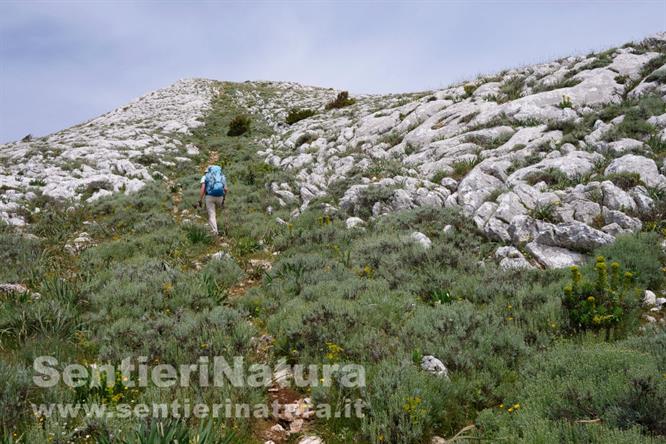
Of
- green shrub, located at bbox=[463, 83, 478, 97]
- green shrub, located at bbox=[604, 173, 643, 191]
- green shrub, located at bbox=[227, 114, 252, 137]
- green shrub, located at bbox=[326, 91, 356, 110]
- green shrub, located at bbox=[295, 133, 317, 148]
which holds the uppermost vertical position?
green shrub, located at bbox=[326, 91, 356, 110]

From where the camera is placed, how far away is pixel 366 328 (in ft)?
19.0

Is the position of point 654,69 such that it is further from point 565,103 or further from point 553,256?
point 553,256

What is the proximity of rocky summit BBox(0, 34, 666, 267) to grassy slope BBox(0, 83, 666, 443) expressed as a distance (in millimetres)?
1059

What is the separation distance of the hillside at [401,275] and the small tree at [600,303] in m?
0.03

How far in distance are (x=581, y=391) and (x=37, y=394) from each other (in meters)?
5.87

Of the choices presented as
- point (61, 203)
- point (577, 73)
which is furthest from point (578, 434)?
point (577, 73)

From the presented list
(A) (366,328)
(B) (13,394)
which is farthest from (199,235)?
(B) (13,394)

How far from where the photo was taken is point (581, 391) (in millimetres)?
3988

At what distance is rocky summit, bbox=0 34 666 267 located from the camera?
27.9 ft

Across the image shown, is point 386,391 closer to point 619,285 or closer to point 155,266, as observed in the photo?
point 619,285

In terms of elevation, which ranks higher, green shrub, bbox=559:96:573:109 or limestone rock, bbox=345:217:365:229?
green shrub, bbox=559:96:573:109

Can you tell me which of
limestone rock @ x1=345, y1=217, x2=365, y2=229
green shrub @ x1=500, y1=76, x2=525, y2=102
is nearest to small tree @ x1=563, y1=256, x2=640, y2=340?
limestone rock @ x1=345, y1=217, x2=365, y2=229

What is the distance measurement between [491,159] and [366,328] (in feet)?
27.5

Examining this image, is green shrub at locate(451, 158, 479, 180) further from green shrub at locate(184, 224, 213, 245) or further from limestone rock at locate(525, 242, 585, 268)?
green shrub at locate(184, 224, 213, 245)
